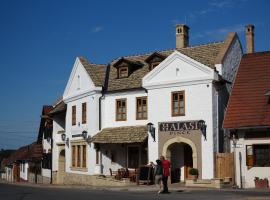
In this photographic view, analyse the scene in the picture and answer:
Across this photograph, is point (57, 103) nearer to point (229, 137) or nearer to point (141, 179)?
point (141, 179)

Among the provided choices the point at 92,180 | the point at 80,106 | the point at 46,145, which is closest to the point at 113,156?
the point at 92,180

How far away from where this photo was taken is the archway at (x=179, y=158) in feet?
101

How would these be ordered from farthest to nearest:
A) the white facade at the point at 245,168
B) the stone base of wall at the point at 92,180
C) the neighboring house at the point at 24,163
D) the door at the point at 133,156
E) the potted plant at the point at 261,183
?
the neighboring house at the point at 24,163 → the door at the point at 133,156 → the stone base of wall at the point at 92,180 → the white facade at the point at 245,168 → the potted plant at the point at 261,183

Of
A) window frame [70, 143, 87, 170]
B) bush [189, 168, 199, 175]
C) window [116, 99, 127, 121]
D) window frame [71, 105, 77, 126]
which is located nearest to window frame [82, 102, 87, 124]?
window frame [71, 105, 77, 126]

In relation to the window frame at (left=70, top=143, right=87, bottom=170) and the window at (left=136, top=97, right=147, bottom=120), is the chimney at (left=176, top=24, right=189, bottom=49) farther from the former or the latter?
the window frame at (left=70, top=143, right=87, bottom=170)

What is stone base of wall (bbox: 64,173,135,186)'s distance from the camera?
31.7 m

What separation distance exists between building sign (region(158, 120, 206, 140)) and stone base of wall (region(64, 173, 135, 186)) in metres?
4.19

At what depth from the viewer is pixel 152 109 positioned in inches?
1246

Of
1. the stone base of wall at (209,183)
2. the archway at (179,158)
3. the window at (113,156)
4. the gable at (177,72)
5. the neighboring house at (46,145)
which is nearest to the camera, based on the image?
the stone base of wall at (209,183)

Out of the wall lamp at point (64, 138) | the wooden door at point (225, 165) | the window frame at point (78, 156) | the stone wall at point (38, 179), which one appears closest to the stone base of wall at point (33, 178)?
the stone wall at point (38, 179)

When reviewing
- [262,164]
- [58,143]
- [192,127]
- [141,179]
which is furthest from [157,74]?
[58,143]

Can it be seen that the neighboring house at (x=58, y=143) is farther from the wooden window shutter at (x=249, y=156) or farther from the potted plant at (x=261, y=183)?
the potted plant at (x=261, y=183)

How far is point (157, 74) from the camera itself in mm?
31625

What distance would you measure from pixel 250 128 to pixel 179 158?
615 centimetres
